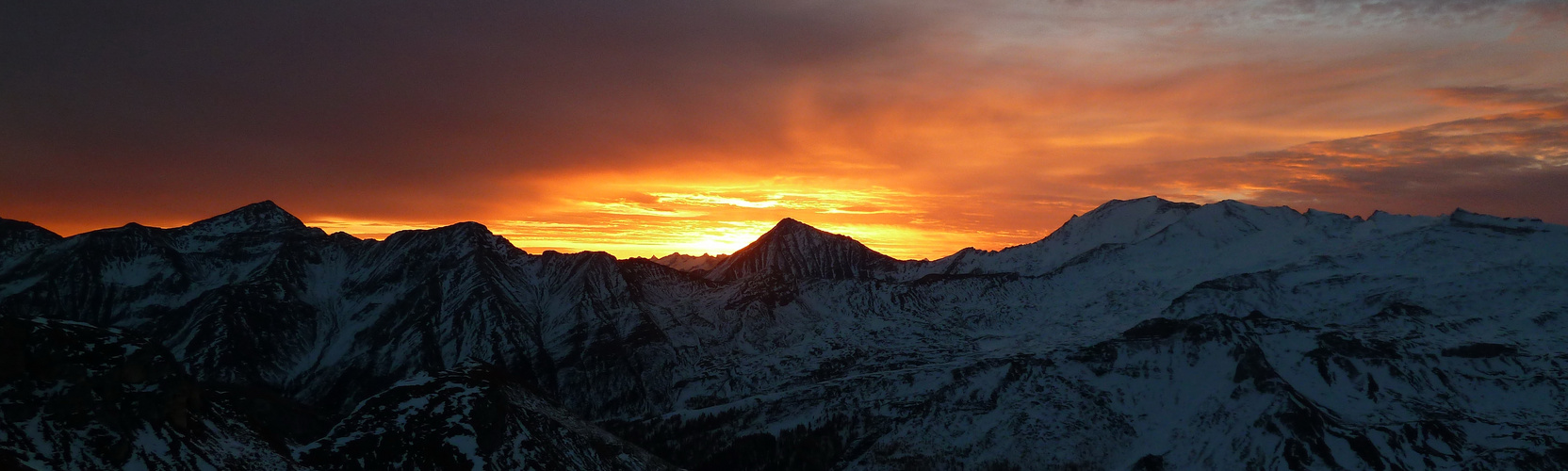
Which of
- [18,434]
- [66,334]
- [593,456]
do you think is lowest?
[593,456]

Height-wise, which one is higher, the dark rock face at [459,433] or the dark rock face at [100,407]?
the dark rock face at [100,407]

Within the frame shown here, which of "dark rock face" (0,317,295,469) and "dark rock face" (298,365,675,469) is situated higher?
"dark rock face" (0,317,295,469)

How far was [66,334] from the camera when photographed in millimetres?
84312

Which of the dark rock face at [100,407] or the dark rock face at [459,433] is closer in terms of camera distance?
the dark rock face at [100,407]

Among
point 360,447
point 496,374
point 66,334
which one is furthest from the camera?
point 496,374

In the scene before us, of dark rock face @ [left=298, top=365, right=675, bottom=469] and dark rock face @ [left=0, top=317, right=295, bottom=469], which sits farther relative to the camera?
dark rock face @ [left=298, top=365, right=675, bottom=469]

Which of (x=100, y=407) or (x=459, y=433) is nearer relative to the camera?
(x=100, y=407)

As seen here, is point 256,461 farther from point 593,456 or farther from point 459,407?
point 593,456

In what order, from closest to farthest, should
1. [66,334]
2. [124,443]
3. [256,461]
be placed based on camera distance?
[124,443] < [66,334] < [256,461]

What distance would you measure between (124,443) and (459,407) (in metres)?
48.3

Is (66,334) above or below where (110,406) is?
above

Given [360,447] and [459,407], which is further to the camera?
[459,407]

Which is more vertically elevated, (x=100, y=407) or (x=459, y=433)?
(x=100, y=407)

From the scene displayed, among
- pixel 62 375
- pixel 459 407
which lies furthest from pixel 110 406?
pixel 459 407
